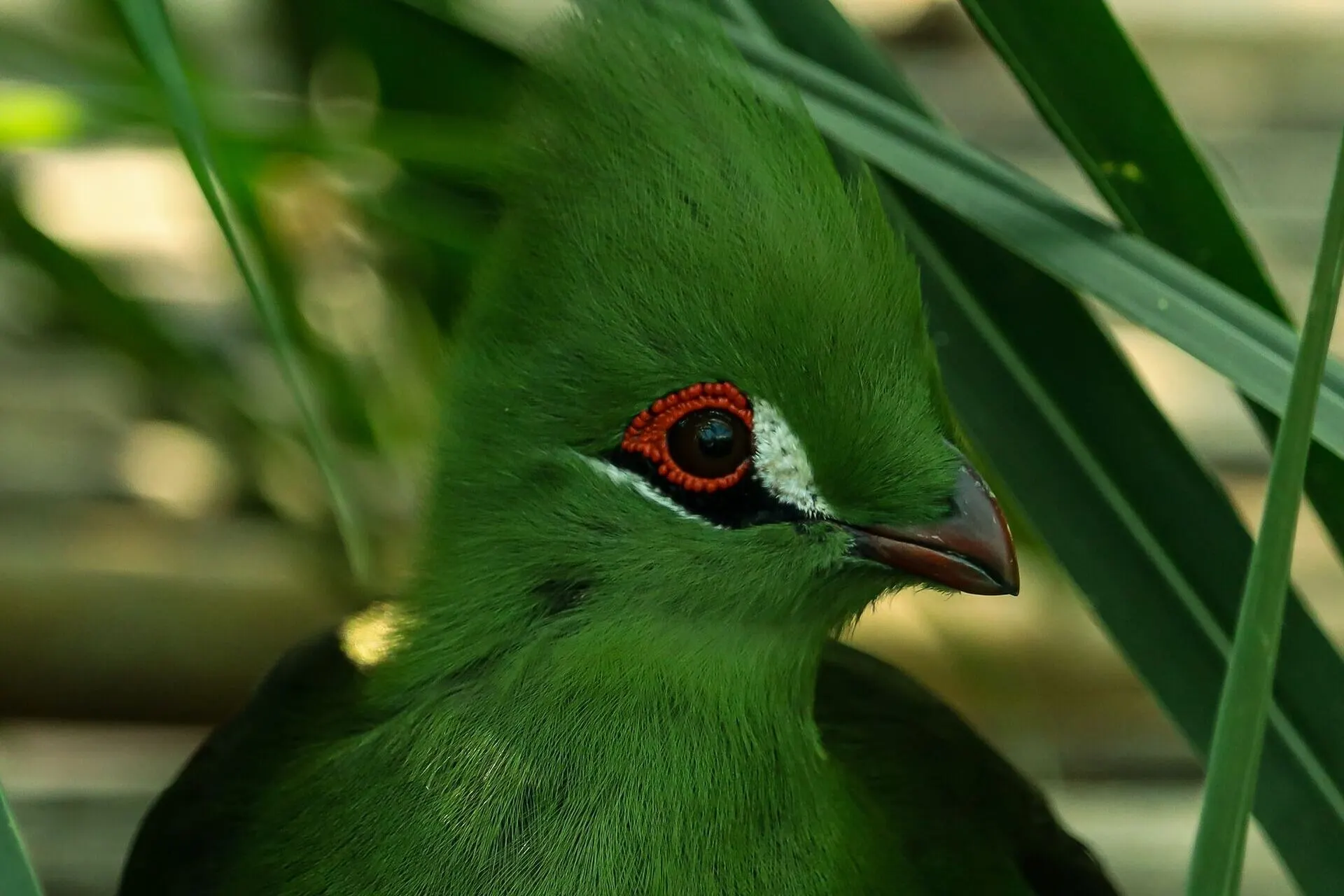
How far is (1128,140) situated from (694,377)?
1.12 ft

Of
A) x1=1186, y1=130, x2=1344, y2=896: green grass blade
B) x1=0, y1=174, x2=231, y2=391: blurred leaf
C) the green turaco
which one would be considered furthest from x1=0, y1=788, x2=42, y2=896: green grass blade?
x1=0, y1=174, x2=231, y2=391: blurred leaf

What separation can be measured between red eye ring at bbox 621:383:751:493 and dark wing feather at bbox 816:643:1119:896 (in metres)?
0.34

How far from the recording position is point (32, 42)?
1.31 meters

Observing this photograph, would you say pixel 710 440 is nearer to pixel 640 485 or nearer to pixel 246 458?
pixel 640 485

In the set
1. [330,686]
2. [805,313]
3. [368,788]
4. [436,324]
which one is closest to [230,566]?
[436,324]

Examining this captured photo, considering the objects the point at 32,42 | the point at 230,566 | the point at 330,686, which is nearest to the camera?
the point at 330,686

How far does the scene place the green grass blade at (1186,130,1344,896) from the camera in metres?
0.55

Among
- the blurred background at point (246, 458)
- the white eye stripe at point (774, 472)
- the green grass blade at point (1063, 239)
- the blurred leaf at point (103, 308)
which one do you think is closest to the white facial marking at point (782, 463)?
the white eye stripe at point (774, 472)

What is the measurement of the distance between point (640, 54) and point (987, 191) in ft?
0.76

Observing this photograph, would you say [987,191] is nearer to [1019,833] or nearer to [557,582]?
[557,582]

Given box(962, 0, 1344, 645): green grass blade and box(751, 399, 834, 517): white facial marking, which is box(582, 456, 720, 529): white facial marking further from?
box(962, 0, 1344, 645): green grass blade

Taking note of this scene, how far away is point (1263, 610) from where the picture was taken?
558 millimetres

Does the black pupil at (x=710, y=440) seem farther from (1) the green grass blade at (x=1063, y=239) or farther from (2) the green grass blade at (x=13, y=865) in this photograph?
(2) the green grass blade at (x=13, y=865)

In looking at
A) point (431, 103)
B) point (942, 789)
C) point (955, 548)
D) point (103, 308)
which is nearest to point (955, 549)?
point (955, 548)
